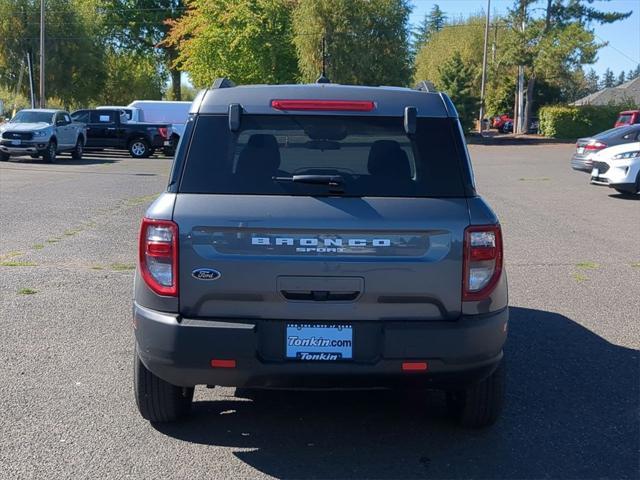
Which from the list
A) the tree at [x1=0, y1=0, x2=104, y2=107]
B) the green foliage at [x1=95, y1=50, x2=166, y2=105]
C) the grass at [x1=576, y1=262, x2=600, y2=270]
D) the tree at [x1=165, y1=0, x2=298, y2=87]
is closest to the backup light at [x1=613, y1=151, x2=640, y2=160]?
the grass at [x1=576, y1=262, x2=600, y2=270]

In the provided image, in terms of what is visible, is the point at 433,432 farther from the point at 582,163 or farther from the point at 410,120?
the point at 582,163

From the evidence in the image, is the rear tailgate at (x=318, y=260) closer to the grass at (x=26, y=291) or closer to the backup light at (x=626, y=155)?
the grass at (x=26, y=291)

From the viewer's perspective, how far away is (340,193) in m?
3.81

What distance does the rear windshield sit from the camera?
3.85m

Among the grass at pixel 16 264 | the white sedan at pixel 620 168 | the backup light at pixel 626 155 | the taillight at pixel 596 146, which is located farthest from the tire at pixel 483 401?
the taillight at pixel 596 146

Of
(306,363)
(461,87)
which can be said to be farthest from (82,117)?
(306,363)

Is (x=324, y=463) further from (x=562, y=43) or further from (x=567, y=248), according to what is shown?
(x=562, y=43)

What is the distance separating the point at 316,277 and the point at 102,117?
28.7 m

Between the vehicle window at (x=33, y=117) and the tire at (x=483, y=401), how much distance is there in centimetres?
2383

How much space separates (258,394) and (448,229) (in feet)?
6.52

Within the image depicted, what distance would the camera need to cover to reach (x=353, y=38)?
45.4 meters

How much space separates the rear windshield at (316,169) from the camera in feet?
12.6

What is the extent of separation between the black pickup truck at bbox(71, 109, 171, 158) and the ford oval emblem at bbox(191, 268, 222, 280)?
90.2 feet

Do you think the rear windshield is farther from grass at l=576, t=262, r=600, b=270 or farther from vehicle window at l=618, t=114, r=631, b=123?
vehicle window at l=618, t=114, r=631, b=123
